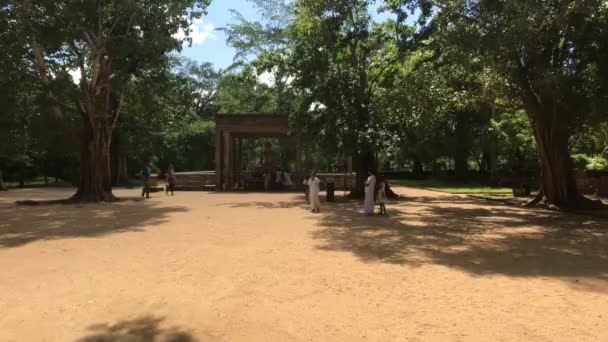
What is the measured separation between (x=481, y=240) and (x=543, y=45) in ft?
24.0

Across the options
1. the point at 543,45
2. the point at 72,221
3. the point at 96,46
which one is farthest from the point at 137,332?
the point at 96,46

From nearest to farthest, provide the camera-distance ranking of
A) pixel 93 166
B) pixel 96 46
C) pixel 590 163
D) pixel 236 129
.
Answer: pixel 96 46 < pixel 93 166 < pixel 236 129 < pixel 590 163

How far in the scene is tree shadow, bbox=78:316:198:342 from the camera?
4.76m

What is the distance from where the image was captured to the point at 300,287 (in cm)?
666

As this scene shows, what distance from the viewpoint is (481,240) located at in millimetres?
10602

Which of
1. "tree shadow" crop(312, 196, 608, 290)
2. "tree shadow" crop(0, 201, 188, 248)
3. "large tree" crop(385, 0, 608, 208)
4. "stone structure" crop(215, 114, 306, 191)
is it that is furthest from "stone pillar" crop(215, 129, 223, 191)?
"large tree" crop(385, 0, 608, 208)

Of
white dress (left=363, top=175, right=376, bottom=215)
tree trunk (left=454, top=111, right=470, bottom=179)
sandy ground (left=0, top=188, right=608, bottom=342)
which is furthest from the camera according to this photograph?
tree trunk (left=454, top=111, right=470, bottom=179)

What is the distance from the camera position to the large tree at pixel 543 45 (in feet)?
39.9

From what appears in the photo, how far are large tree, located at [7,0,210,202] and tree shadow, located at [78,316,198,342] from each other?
16.4 metres

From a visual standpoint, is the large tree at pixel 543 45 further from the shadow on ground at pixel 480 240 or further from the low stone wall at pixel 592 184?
the low stone wall at pixel 592 184

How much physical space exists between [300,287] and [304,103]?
17526mm

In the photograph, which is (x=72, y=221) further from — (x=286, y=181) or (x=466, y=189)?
(x=466, y=189)

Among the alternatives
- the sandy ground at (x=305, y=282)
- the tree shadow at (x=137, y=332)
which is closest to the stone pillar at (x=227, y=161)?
the sandy ground at (x=305, y=282)

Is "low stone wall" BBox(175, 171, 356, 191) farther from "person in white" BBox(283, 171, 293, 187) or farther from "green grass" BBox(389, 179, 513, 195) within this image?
"green grass" BBox(389, 179, 513, 195)
